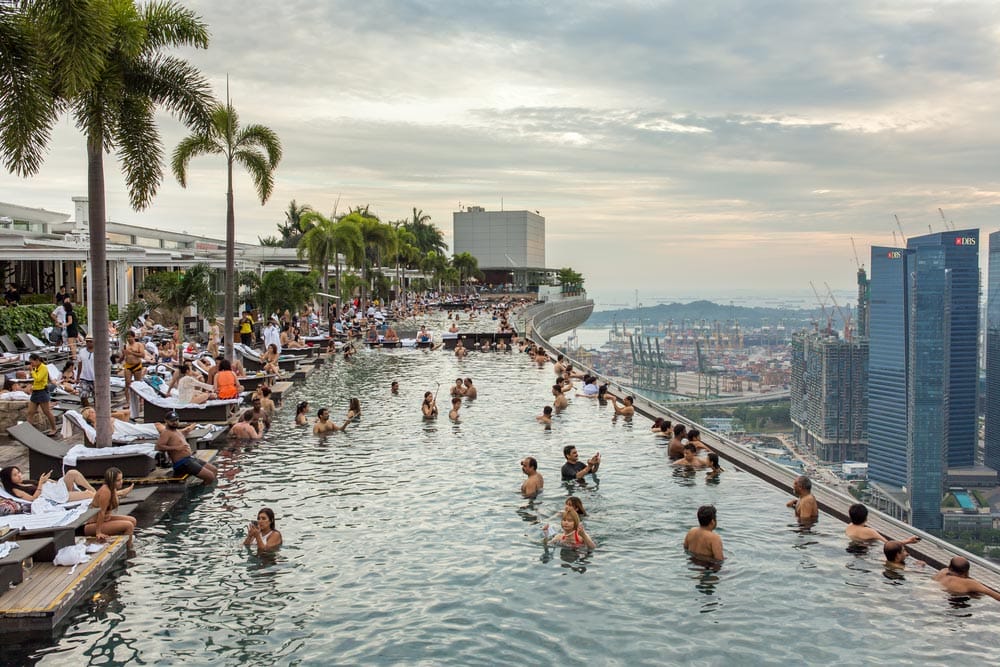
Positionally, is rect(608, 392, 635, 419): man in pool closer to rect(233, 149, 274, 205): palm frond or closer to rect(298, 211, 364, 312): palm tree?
rect(233, 149, 274, 205): palm frond

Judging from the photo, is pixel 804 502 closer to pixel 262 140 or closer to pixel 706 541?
pixel 706 541

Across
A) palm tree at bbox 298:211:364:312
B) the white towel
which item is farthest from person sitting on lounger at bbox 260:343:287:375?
palm tree at bbox 298:211:364:312

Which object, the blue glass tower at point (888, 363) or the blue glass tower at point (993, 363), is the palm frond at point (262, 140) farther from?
the blue glass tower at point (993, 363)

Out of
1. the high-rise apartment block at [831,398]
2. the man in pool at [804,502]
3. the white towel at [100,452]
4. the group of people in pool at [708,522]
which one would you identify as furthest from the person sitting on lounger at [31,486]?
the high-rise apartment block at [831,398]

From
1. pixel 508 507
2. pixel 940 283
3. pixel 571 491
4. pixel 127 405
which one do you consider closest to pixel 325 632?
pixel 508 507

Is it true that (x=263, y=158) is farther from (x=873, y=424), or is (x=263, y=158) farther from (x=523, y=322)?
(x=873, y=424)

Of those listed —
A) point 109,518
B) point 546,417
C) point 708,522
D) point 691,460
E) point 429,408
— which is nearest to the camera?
point 109,518

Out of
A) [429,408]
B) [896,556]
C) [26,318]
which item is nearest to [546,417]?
[429,408]
